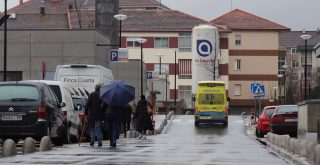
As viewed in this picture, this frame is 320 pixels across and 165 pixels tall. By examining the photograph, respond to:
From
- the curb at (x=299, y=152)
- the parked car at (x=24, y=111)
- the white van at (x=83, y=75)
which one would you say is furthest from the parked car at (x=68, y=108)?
the white van at (x=83, y=75)

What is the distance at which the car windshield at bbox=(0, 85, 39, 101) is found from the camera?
790 inches

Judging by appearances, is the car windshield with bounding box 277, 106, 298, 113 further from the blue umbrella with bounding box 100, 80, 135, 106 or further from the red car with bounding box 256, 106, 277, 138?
the blue umbrella with bounding box 100, 80, 135, 106

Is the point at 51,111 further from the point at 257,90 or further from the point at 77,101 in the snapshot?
the point at 257,90

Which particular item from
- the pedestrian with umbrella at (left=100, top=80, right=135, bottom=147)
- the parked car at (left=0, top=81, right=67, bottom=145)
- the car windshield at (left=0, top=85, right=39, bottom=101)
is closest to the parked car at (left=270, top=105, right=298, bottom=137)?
the pedestrian with umbrella at (left=100, top=80, right=135, bottom=147)

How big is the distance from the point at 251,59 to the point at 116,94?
8640cm

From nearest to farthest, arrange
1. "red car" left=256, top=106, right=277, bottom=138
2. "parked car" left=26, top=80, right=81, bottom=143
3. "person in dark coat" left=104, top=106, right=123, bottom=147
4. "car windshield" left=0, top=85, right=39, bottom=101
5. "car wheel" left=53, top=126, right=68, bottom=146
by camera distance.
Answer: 1. "car windshield" left=0, top=85, right=39, bottom=101
2. "person in dark coat" left=104, top=106, right=123, bottom=147
3. "car wheel" left=53, top=126, right=68, bottom=146
4. "parked car" left=26, top=80, right=81, bottom=143
5. "red car" left=256, top=106, right=277, bottom=138

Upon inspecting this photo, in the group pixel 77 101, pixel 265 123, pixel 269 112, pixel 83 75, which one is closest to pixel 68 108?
pixel 77 101

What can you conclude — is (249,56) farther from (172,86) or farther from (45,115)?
(45,115)

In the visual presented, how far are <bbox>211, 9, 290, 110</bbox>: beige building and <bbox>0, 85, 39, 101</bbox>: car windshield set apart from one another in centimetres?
8634

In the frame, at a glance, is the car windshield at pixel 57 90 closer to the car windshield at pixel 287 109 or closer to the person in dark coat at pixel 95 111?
the person in dark coat at pixel 95 111

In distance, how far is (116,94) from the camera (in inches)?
853

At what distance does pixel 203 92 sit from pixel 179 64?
48.7m

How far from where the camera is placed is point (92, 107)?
2209 cm

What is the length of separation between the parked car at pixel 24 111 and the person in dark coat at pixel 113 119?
1.73m
